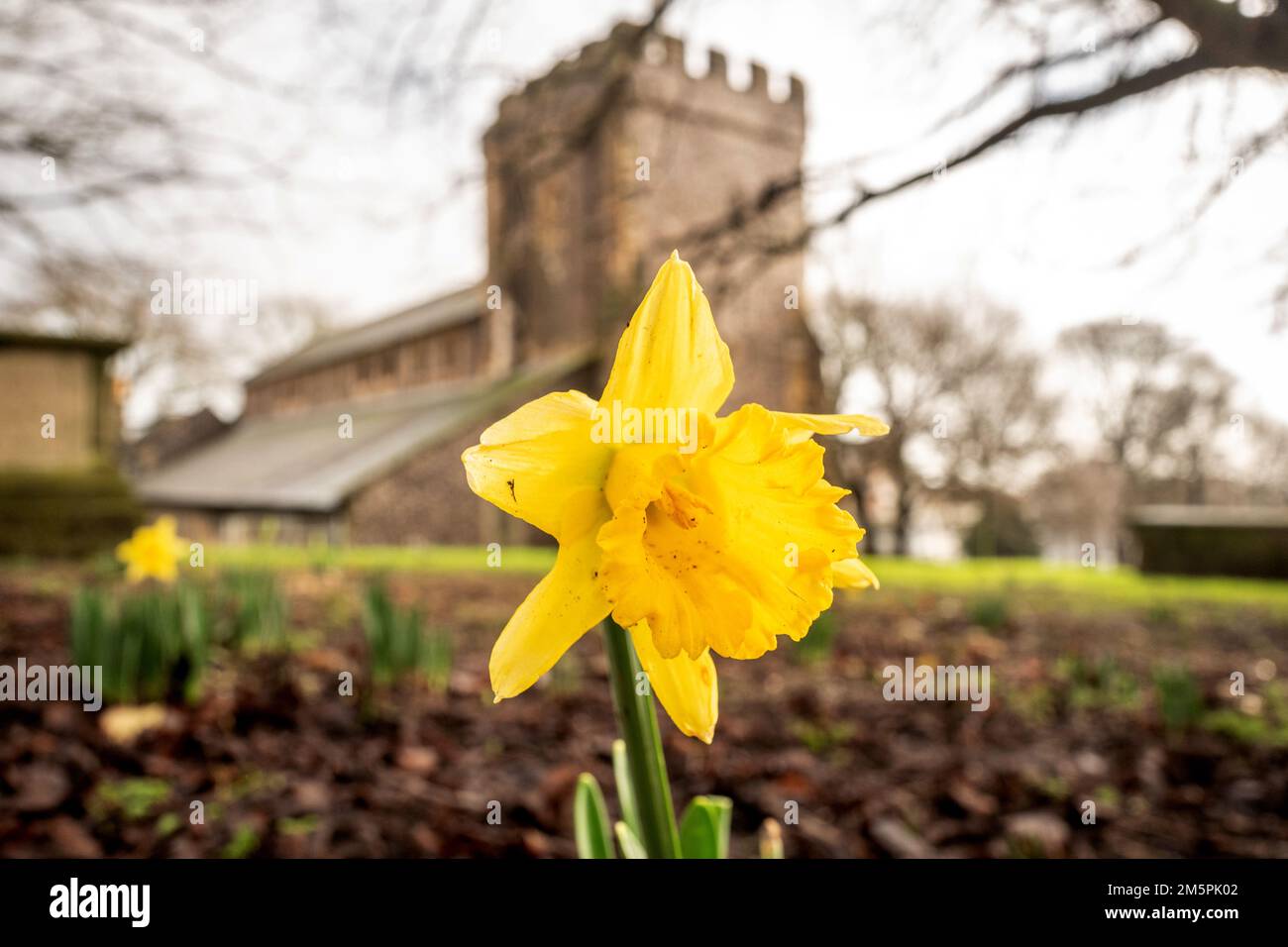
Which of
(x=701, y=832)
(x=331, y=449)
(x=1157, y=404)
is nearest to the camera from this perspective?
(x=701, y=832)

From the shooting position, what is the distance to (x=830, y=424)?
0.37m

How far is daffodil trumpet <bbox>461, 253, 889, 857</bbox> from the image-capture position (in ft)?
1.20

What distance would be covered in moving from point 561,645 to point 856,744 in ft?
5.78

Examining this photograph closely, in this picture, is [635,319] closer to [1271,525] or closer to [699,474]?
[699,474]

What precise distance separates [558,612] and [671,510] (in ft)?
0.25

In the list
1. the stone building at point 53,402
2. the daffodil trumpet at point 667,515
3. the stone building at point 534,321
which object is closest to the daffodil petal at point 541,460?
the daffodil trumpet at point 667,515

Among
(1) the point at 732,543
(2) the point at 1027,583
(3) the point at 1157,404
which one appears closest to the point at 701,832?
(1) the point at 732,543

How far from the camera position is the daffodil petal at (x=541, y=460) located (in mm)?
362

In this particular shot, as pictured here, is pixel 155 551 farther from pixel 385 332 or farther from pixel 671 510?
pixel 385 332

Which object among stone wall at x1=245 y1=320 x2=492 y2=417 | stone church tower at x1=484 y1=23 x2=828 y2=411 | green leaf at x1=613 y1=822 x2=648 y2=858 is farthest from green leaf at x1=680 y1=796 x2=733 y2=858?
stone wall at x1=245 y1=320 x2=492 y2=417

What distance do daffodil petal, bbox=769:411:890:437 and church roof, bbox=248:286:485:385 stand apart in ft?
42.6
